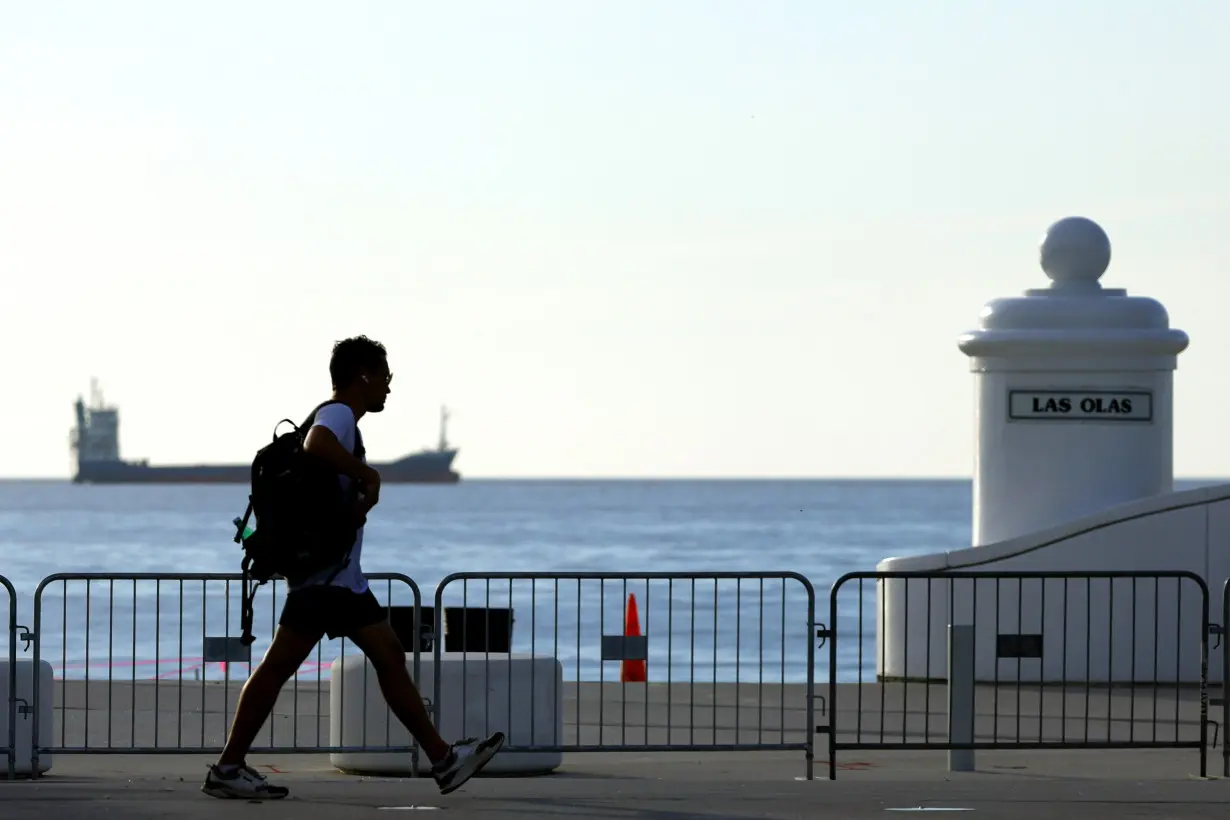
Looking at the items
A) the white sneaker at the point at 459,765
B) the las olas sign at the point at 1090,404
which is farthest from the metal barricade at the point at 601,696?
the las olas sign at the point at 1090,404

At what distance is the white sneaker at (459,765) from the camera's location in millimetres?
8938

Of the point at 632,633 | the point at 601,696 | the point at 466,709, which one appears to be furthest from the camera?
the point at 632,633

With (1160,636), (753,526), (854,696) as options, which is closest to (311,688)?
(854,696)

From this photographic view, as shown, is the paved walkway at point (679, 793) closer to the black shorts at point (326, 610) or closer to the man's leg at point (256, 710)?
the man's leg at point (256, 710)

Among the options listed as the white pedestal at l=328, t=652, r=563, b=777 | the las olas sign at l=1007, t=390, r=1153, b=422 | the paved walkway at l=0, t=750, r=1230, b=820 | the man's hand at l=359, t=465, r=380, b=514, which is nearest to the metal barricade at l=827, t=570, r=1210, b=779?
the las olas sign at l=1007, t=390, r=1153, b=422

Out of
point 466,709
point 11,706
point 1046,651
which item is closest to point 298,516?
point 466,709

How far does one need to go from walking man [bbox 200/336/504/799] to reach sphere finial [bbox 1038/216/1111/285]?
9.04m

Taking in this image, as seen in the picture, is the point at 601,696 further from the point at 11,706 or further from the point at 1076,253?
the point at 1076,253

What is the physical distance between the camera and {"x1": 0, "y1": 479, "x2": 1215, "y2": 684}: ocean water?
2198cm

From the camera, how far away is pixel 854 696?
582 inches

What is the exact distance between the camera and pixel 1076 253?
1700 cm

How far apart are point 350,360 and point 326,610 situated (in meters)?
0.99

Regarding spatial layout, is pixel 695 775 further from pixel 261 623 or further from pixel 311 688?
pixel 261 623

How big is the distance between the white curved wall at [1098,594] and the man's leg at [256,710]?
7.35m
